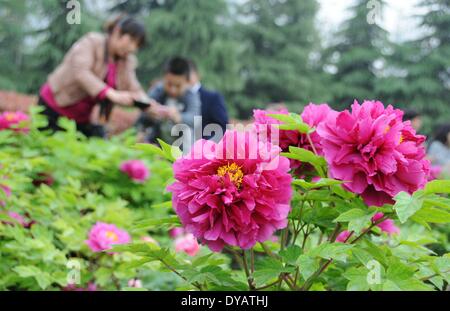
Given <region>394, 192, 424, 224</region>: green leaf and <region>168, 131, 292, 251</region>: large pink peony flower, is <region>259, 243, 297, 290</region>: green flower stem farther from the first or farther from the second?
<region>394, 192, 424, 224</region>: green leaf

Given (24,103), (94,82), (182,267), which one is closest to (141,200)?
(94,82)

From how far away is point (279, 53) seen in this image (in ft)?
66.6

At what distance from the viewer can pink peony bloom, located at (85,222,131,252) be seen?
5.83 feet

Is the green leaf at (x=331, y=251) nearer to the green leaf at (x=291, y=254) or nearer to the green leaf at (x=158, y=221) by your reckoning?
the green leaf at (x=291, y=254)

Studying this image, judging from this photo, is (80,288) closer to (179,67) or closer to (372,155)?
(372,155)

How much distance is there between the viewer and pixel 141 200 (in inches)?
116

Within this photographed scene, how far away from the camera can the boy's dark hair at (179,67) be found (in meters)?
4.24

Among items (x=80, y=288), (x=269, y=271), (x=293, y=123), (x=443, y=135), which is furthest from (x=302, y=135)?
(x=443, y=135)

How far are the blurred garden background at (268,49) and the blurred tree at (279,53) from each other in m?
0.04

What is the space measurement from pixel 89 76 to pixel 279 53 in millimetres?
17424

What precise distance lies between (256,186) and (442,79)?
1987 cm

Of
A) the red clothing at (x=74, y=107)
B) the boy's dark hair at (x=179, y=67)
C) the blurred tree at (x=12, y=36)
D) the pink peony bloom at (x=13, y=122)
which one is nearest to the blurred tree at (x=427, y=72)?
the blurred tree at (x=12, y=36)
